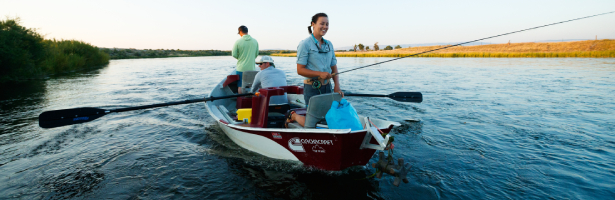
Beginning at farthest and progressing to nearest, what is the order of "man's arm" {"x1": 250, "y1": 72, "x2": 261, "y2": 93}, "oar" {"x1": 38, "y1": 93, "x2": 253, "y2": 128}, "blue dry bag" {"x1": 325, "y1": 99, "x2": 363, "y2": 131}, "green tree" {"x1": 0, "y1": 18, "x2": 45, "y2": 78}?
"green tree" {"x1": 0, "y1": 18, "x2": 45, "y2": 78}
"man's arm" {"x1": 250, "y1": 72, "x2": 261, "y2": 93}
"oar" {"x1": 38, "y1": 93, "x2": 253, "y2": 128}
"blue dry bag" {"x1": 325, "y1": 99, "x2": 363, "y2": 131}

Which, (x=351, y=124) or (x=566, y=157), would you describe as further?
(x=566, y=157)

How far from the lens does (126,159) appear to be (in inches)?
216

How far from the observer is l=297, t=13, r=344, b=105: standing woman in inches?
164

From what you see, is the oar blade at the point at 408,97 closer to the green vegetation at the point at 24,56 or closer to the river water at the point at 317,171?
the river water at the point at 317,171

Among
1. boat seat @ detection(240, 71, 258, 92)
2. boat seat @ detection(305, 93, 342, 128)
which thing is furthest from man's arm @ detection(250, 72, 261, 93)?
boat seat @ detection(240, 71, 258, 92)

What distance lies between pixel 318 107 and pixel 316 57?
28.6 inches

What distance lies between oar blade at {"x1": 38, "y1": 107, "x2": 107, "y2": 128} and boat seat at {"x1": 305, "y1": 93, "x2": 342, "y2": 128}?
A: 3589mm

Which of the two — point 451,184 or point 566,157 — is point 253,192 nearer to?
point 451,184

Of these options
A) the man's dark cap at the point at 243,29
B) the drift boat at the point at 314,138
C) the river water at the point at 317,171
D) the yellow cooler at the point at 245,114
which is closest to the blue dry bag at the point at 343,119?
the drift boat at the point at 314,138

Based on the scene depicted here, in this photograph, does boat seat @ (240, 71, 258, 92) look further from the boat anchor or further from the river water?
the boat anchor

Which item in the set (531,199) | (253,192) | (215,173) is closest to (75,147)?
(215,173)

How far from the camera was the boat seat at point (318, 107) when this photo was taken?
423 centimetres

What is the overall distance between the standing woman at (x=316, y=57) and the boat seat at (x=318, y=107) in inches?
9.8

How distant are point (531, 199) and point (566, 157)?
2.14m
